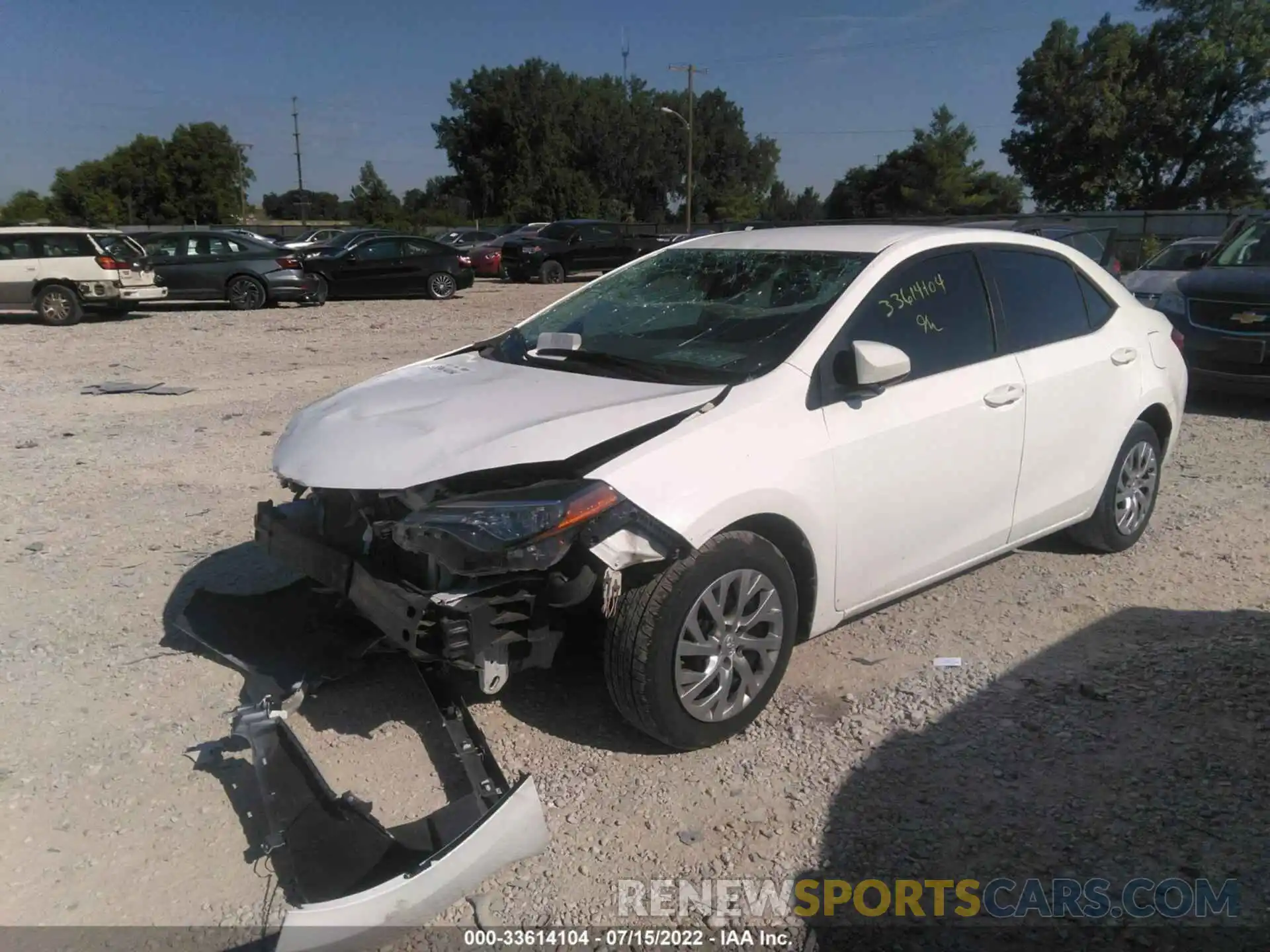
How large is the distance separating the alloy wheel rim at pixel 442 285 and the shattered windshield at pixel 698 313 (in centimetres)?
1773

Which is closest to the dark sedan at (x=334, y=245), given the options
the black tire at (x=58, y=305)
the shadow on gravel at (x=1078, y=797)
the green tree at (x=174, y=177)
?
the black tire at (x=58, y=305)

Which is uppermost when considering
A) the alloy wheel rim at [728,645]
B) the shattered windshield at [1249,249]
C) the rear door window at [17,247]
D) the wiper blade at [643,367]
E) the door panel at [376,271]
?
the shattered windshield at [1249,249]

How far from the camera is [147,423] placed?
859 cm

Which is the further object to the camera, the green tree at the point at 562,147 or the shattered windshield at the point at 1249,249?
the green tree at the point at 562,147

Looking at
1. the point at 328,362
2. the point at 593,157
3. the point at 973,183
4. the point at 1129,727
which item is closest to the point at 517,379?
the point at 1129,727

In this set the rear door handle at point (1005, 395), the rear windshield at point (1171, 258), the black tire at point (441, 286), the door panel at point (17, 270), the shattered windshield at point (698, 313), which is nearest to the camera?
the shattered windshield at point (698, 313)

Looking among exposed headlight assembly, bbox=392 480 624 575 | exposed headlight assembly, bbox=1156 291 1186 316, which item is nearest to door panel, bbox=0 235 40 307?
exposed headlight assembly, bbox=1156 291 1186 316

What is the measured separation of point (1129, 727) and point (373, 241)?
20.0 m

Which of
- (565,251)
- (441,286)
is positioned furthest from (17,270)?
(565,251)

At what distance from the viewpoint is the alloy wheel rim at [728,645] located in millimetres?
3297

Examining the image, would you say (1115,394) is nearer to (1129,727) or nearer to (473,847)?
(1129,727)

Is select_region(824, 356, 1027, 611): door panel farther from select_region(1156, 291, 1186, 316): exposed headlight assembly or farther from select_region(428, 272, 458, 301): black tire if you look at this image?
select_region(428, 272, 458, 301): black tire

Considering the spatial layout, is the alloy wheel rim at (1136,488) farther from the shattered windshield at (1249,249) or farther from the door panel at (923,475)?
the shattered windshield at (1249,249)

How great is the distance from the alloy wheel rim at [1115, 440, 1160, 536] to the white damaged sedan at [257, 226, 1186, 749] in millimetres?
181
